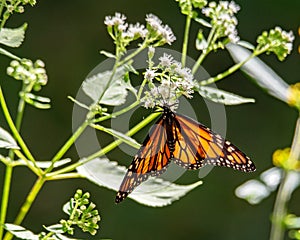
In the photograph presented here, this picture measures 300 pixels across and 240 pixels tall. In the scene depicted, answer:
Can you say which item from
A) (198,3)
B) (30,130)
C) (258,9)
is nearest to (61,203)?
(30,130)

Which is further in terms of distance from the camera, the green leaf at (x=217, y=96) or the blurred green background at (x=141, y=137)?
the blurred green background at (x=141, y=137)

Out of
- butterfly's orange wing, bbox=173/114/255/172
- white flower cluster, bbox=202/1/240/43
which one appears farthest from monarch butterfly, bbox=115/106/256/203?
white flower cluster, bbox=202/1/240/43

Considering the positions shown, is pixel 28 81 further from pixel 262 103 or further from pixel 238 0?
pixel 262 103

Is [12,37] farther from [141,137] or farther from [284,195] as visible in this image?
[141,137]

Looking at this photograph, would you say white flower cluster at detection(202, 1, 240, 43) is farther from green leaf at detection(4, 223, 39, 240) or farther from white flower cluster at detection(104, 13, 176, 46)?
green leaf at detection(4, 223, 39, 240)

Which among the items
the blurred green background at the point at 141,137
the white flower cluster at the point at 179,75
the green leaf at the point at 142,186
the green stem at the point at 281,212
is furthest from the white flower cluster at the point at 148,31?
the blurred green background at the point at 141,137

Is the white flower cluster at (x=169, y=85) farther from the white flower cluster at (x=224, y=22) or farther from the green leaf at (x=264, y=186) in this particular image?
the green leaf at (x=264, y=186)
